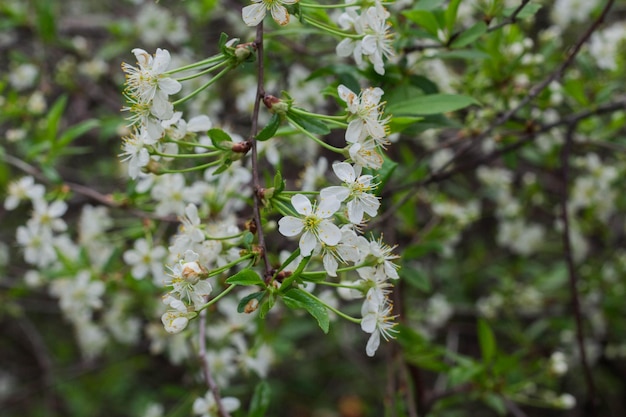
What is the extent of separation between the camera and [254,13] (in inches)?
46.8

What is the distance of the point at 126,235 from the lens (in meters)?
2.01

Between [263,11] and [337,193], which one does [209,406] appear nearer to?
[337,193]

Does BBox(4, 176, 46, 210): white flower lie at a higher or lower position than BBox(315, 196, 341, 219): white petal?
higher

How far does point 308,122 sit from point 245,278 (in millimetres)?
334

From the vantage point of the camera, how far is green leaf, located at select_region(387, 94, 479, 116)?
4.80ft

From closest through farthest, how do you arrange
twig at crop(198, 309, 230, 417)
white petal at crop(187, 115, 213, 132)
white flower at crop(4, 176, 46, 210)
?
white petal at crop(187, 115, 213, 132)
twig at crop(198, 309, 230, 417)
white flower at crop(4, 176, 46, 210)

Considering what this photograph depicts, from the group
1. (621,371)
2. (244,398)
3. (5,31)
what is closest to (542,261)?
(621,371)

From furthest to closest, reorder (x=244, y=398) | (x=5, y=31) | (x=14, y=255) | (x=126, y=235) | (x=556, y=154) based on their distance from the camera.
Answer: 1. (x=14, y=255)
2. (x=244, y=398)
3. (x=5, y=31)
4. (x=556, y=154)
5. (x=126, y=235)

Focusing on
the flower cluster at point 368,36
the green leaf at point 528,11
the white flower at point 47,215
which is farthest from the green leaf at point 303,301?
the white flower at point 47,215

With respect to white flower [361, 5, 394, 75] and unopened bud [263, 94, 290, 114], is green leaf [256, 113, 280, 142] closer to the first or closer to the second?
unopened bud [263, 94, 290, 114]

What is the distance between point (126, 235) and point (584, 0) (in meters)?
2.28

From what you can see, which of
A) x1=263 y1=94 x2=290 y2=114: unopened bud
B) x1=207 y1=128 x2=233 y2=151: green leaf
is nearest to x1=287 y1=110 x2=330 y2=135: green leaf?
x1=263 y1=94 x2=290 y2=114: unopened bud

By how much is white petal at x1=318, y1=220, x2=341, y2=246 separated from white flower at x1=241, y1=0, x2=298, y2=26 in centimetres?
40

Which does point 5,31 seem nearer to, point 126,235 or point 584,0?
point 126,235
